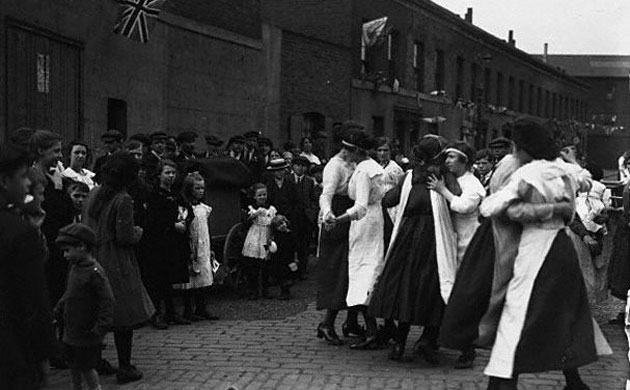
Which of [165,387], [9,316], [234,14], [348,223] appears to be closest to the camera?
[9,316]

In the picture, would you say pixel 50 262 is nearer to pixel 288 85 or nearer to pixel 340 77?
pixel 288 85

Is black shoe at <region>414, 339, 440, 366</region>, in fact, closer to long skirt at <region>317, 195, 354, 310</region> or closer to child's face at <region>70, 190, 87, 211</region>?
long skirt at <region>317, 195, 354, 310</region>

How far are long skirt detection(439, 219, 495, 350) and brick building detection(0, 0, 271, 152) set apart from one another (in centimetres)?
739

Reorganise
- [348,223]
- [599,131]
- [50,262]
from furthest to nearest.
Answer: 1. [599,131]
2. [348,223]
3. [50,262]

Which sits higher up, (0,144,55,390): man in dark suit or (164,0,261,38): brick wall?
(164,0,261,38): brick wall

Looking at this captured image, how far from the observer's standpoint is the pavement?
22.5 feet

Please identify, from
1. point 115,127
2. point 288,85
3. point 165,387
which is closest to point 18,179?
point 165,387

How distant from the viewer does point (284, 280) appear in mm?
11086

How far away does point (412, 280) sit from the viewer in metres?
7.45

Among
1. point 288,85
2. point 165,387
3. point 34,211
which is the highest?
point 288,85

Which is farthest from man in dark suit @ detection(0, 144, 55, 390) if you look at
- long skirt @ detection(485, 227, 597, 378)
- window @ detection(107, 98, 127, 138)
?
window @ detection(107, 98, 127, 138)

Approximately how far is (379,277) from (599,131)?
66.4 metres

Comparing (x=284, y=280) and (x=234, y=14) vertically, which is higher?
(x=234, y=14)

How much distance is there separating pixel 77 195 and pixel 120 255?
919 millimetres
